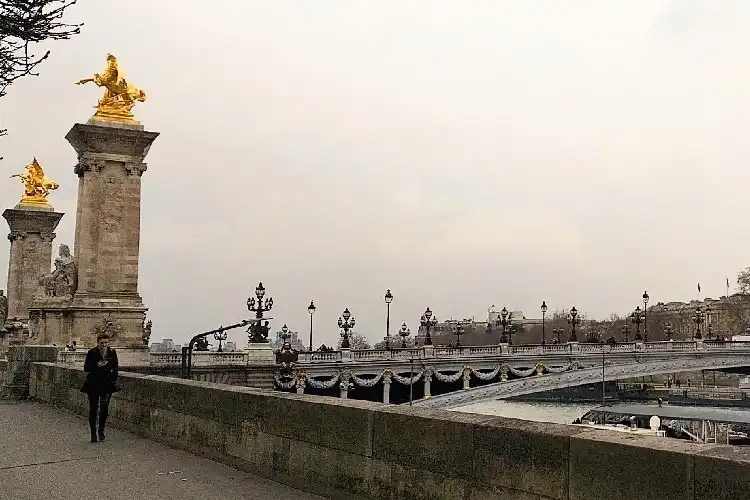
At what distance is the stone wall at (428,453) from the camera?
378 centimetres

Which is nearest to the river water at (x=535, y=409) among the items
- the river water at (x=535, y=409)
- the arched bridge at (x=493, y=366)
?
the river water at (x=535, y=409)

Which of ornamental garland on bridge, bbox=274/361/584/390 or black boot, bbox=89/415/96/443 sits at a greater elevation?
black boot, bbox=89/415/96/443

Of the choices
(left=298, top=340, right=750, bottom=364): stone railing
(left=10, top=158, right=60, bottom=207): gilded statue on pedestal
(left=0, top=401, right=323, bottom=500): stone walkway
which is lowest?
(left=298, top=340, right=750, bottom=364): stone railing

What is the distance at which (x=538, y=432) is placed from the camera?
451 centimetres

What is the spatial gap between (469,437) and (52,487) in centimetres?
432

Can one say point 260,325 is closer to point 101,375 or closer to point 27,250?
point 27,250

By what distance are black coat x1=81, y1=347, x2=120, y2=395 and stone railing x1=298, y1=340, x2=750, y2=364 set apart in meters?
34.0

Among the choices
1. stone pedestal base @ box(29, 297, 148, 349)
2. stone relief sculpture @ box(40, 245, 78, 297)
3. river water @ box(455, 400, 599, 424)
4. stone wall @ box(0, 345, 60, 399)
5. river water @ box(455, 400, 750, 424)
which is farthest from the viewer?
river water @ box(455, 400, 599, 424)

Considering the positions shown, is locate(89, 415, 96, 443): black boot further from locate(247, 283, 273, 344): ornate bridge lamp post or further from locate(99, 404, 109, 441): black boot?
locate(247, 283, 273, 344): ornate bridge lamp post

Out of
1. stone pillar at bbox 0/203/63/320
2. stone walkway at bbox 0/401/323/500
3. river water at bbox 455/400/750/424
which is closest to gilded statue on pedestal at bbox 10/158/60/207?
stone pillar at bbox 0/203/63/320

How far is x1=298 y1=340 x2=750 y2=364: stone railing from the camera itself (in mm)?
46688

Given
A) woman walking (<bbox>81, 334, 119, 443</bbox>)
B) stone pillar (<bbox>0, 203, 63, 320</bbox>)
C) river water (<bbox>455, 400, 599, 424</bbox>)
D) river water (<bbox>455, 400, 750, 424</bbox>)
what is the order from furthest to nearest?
river water (<bbox>455, 400, 599, 424</bbox>) → river water (<bbox>455, 400, 750, 424</bbox>) → stone pillar (<bbox>0, 203, 63, 320</bbox>) → woman walking (<bbox>81, 334, 119, 443</bbox>)

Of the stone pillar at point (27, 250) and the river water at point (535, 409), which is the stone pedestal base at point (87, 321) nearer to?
the stone pillar at point (27, 250)

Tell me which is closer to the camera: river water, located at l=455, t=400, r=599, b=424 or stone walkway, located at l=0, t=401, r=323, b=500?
stone walkway, located at l=0, t=401, r=323, b=500
